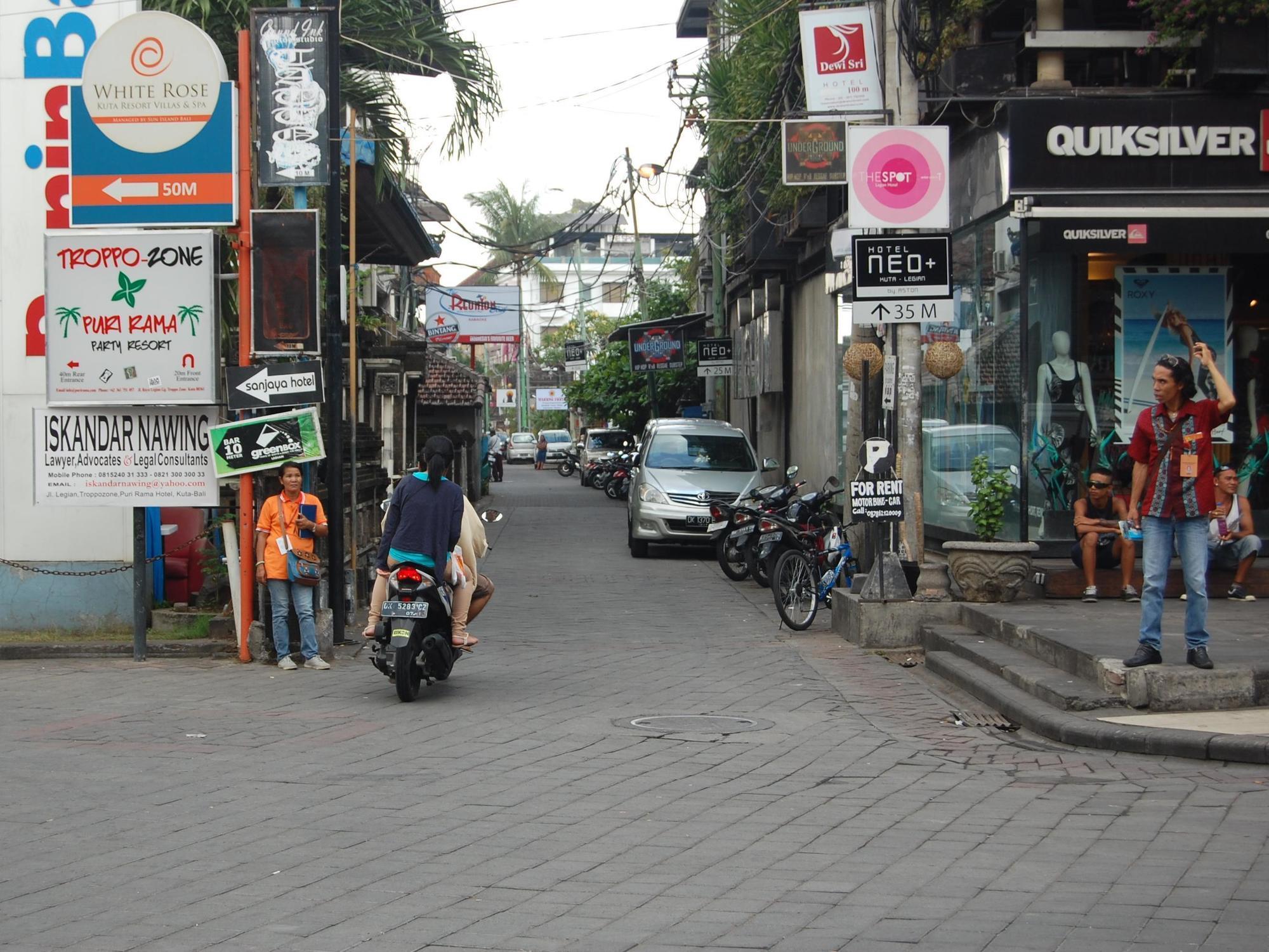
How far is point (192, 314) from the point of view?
1179cm

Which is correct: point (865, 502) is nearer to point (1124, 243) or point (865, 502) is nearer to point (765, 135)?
point (1124, 243)

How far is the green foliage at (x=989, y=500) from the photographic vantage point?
12.5m

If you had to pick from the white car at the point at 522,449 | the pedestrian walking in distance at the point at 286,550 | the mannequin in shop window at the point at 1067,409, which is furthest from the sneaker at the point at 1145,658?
the white car at the point at 522,449

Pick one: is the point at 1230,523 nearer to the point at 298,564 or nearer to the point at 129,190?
the point at 298,564

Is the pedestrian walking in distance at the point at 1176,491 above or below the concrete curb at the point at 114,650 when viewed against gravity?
above

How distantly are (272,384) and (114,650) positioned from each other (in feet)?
8.88

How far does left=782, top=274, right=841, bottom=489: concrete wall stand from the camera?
22609 millimetres

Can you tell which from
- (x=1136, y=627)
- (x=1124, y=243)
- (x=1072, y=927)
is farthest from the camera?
(x=1124, y=243)

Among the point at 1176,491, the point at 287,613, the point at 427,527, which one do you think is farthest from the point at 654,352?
the point at 1176,491

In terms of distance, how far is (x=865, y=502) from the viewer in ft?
40.3

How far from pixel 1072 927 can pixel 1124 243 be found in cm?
993

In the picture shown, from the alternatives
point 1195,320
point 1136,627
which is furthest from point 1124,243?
point 1136,627

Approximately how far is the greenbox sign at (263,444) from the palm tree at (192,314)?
87 centimetres

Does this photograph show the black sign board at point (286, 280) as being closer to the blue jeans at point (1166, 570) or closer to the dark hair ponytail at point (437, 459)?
the dark hair ponytail at point (437, 459)
